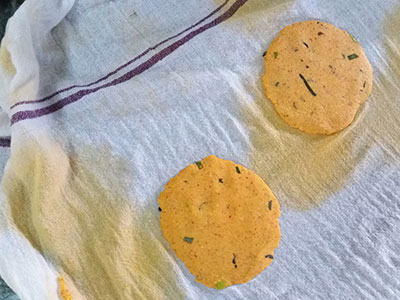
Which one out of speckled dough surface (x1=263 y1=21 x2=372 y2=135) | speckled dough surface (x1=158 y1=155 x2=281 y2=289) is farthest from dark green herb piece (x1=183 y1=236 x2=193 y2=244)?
speckled dough surface (x1=263 y1=21 x2=372 y2=135)

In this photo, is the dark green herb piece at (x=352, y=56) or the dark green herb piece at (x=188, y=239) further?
the dark green herb piece at (x=352, y=56)

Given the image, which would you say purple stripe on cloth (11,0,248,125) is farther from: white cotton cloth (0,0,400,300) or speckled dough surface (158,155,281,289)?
speckled dough surface (158,155,281,289)

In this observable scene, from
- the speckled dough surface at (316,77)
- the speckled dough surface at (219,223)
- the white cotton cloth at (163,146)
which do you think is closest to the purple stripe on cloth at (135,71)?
the white cotton cloth at (163,146)

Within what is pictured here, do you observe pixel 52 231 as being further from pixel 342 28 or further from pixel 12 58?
pixel 342 28

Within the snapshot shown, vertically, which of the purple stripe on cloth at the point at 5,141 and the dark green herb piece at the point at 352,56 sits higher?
the purple stripe on cloth at the point at 5,141

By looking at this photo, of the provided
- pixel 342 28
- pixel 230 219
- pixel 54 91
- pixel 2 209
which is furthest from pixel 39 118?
pixel 342 28

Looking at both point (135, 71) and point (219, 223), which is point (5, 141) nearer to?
point (135, 71)

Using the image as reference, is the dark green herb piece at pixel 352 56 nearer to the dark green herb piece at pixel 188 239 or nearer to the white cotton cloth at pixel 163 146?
the white cotton cloth at pixel 163 146
